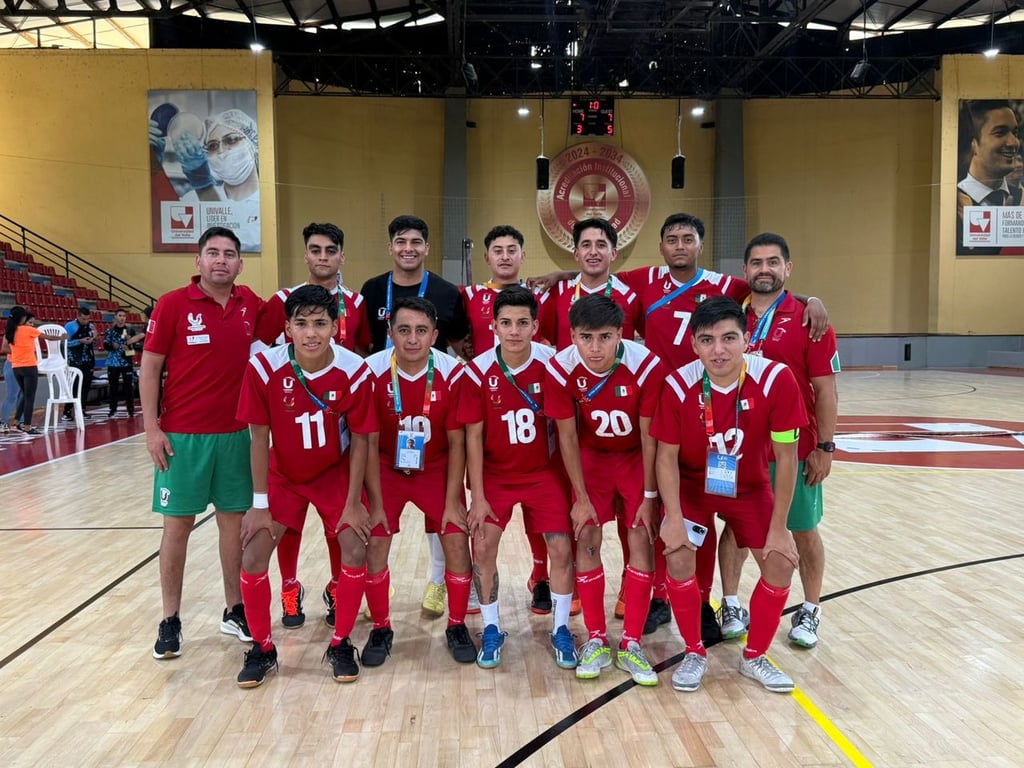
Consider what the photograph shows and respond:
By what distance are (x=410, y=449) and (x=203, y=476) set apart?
0.91 metres

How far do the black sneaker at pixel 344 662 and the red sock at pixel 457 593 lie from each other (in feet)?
1.50

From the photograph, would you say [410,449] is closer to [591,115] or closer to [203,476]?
[203,476]

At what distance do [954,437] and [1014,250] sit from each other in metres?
12.8

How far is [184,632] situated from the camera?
347cm

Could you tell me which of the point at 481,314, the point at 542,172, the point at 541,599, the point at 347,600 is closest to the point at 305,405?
the point at 347,600

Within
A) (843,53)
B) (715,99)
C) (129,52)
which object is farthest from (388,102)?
(843,53)

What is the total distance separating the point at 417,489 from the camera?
3314mm

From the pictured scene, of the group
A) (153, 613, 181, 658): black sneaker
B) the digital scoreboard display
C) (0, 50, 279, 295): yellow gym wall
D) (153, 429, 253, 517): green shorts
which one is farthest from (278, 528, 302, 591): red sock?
the digital scoreboard display

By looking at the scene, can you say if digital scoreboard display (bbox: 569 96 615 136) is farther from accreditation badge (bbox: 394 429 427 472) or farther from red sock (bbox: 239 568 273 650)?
red sock (bbox: 239 568 273 650)

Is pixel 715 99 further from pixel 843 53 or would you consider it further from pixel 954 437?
pixel 954 437

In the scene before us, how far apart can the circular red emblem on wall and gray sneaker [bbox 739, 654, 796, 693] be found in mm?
16336

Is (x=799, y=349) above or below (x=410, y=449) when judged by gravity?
above

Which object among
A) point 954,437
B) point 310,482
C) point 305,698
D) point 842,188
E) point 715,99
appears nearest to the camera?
point 305,698

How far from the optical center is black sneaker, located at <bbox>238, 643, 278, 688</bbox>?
9.46 feet
